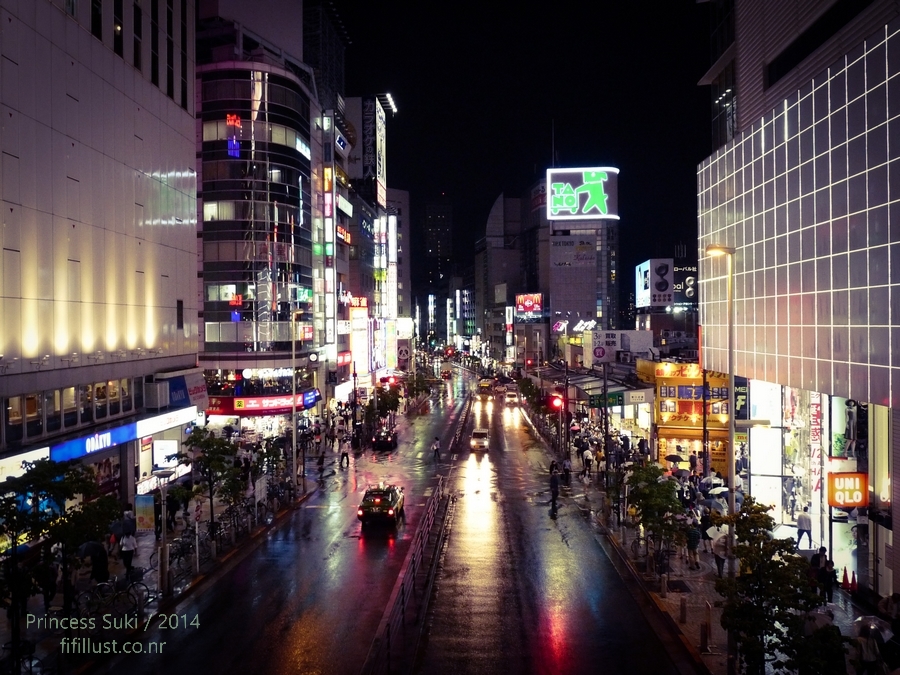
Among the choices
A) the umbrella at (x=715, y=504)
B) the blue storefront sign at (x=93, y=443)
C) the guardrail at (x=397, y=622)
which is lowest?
the umbrella at (x=715, y=504)

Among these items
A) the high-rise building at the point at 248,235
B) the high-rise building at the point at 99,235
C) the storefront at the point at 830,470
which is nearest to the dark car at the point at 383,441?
the high-rise building at the point at 248,235

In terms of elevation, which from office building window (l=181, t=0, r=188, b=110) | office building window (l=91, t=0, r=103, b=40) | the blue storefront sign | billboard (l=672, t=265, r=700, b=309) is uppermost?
office building window (l=181, t=0, r=188, b=110)

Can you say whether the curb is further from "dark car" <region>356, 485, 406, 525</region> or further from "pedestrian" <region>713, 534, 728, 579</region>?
"pedestrian" <region>713, 534, 728, 579</region>

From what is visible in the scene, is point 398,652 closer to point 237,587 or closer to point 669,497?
point 237,587

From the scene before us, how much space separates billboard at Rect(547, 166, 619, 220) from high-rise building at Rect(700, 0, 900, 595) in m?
68.2

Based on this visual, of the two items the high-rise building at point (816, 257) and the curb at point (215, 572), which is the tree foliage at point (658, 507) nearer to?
the high-rise building at point (816, 257)

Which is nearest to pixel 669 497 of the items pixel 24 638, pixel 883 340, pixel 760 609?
pixel 883 340

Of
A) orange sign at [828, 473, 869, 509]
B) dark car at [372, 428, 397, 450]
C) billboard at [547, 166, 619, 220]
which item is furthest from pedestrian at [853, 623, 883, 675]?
billboard at [547, 166, 619, 220]

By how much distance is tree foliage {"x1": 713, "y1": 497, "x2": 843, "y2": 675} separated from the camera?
11.0 m

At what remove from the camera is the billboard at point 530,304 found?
144 meters

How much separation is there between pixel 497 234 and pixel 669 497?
→ 178 m

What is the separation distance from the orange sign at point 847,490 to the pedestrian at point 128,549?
1980 cm

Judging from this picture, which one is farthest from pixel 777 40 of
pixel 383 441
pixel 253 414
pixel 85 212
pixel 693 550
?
pixel 253 414

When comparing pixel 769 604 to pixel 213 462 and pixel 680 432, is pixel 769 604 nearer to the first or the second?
pixel 213 462
